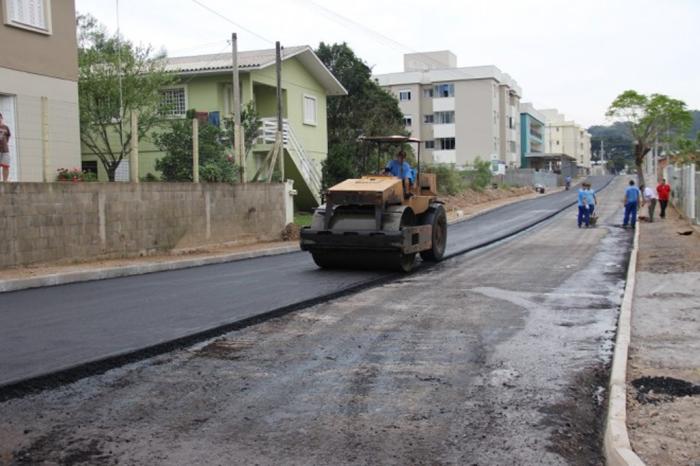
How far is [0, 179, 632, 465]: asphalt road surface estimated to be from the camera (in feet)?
15.3

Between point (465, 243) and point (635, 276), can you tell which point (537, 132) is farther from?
point (635, 276)

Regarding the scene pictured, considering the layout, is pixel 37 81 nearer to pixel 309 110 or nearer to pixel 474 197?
pixel 309 110

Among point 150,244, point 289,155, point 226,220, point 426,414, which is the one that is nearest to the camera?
point 426,414

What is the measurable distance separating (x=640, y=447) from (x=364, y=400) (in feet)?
6.64

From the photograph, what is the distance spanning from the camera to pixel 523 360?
275 inches

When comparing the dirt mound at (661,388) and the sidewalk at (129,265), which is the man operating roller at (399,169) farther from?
the dirt mound at (661,388)

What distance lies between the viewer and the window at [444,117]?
68.4 meters

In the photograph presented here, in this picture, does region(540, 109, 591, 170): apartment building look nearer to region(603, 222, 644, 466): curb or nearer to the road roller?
the road roller

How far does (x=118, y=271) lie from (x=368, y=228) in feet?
15.4

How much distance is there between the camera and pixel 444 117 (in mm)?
68562

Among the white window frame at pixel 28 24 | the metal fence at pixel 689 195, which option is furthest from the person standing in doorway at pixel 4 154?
the metal fence at pixel 689 195

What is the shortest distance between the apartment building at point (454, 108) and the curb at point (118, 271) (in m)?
51.0

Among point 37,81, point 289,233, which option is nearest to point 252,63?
point 289,233

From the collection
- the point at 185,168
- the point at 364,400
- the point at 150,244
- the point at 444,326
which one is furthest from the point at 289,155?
the point at 364,400
